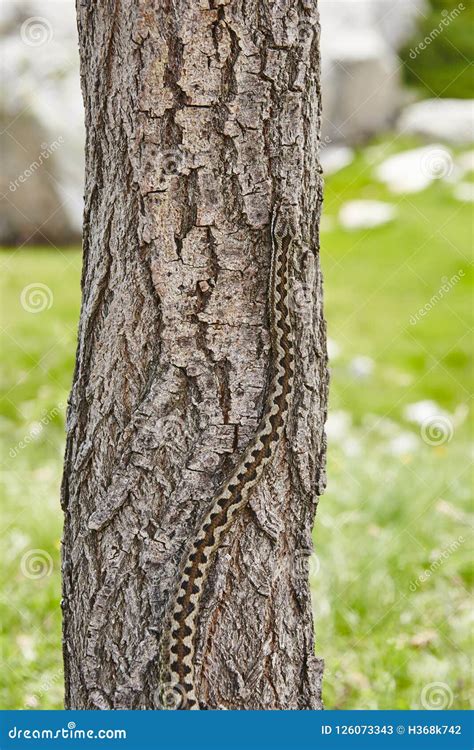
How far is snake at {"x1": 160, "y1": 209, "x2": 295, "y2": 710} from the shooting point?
8.73ft

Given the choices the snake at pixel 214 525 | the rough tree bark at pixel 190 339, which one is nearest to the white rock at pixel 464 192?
the rough tree bark at pixel 190 339

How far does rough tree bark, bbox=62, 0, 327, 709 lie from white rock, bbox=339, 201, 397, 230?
7687 millimetres

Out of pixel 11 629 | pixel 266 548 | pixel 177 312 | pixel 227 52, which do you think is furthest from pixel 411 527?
pixel 227 52

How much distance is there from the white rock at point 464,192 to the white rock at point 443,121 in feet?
4.71

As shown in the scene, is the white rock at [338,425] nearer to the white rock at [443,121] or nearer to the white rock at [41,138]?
the white rock at [41,138]

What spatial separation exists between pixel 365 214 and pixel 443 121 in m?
2.61

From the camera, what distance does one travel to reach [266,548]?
2762mm

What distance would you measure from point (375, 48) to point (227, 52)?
10758 millimetres

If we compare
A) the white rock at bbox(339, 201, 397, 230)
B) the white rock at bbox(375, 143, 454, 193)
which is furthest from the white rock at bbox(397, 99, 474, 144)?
the white rock at bbox(339, 201, 397, 230)

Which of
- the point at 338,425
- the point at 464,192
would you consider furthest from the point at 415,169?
the point at 338,425

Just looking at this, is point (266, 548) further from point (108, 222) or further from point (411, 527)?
point (411, 527)

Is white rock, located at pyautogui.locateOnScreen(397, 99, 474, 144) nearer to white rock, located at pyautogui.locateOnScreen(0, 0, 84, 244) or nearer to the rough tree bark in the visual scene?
white rock, located at pyautogui.locateOnScreen(0, 0, 84, 244)

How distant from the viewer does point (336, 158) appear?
39.2 feet

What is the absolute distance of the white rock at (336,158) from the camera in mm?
11750
